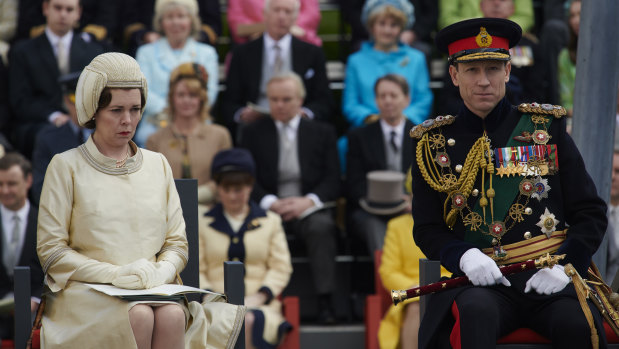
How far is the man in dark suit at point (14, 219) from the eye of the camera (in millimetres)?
6770

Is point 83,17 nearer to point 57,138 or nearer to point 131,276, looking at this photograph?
point 57,138

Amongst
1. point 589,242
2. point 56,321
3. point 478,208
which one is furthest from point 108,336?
point 589,242

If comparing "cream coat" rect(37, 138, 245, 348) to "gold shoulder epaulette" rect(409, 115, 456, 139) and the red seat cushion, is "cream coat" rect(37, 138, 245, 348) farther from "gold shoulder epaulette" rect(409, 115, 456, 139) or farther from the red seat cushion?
the red seat cushion

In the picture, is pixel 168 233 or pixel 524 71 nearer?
pixel 168 233

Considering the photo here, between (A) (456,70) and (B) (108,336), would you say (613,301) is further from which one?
Answer: (B) (108,336)

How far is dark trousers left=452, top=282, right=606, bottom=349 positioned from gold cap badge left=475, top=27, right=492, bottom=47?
3.39ft

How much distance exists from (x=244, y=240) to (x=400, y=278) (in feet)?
3.46

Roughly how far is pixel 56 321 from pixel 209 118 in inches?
147

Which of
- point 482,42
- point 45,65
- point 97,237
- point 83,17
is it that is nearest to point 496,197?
point 482,42

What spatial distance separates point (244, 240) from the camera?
6.87m

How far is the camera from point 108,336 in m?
4.27

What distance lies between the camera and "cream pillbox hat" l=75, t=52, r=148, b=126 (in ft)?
14.7

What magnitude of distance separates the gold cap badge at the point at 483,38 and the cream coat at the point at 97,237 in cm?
151

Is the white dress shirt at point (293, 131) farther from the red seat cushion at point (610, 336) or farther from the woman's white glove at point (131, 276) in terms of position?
the red seat cushion at point (610, 336)
